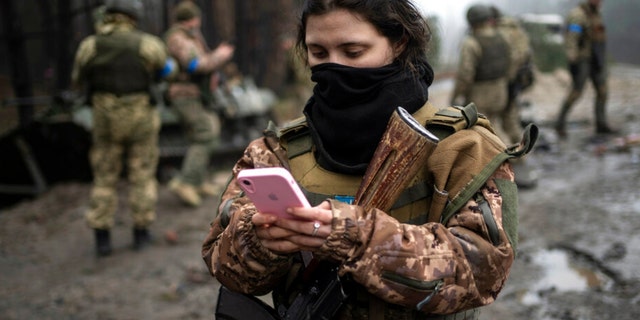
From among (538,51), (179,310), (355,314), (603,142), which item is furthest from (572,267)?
(538,51)

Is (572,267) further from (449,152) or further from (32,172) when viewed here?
(32,172)

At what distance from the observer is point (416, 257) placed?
1.32m

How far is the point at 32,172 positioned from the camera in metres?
6.67

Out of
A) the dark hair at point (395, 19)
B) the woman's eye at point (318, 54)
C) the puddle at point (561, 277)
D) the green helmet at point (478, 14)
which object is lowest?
the puddle at point (561, 277)

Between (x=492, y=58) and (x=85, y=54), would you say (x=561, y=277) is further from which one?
(x=85, y=54)

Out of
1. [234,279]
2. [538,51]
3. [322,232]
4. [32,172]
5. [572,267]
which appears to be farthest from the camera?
[538,51]

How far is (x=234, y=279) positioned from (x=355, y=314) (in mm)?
311

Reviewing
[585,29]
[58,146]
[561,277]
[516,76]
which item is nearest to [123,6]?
[58,146]

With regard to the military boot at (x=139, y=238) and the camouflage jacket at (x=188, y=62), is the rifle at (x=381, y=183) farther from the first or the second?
the camouflage jacket at (x=188, y=62)

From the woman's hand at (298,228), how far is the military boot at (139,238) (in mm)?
4070

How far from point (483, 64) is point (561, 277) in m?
2.75

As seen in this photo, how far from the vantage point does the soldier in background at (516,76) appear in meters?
6.43

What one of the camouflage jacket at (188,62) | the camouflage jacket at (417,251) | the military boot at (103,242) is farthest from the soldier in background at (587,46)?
the camouflage jacket at (417,251)

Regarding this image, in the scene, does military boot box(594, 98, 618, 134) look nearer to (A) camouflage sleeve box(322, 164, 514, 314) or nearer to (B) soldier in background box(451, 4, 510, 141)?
(B) soldier in background box(451, 4, 510, 141)
